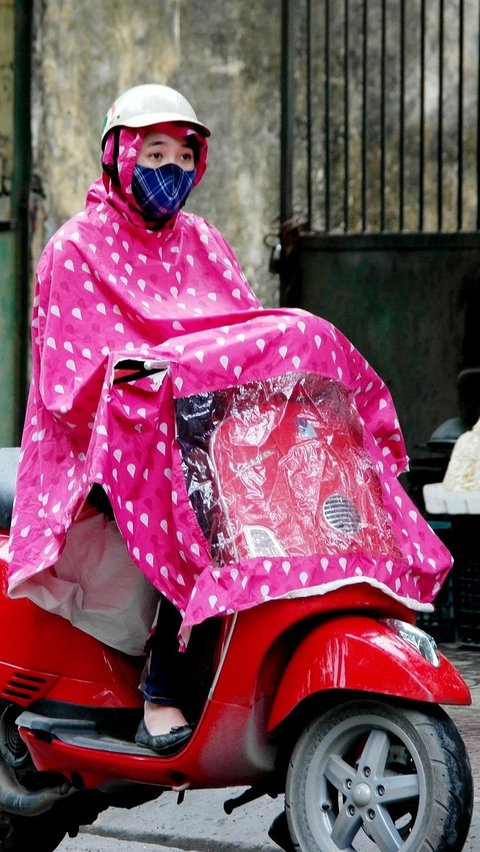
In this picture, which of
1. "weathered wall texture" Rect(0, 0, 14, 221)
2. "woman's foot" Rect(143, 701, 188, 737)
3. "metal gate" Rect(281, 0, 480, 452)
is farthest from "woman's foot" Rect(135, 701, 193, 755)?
"weathered wall texture" Rect(0, 0, 14, 221)

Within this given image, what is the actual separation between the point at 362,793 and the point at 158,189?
5.04 ft

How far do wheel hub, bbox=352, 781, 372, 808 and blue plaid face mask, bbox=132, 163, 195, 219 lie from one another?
4.85 feet

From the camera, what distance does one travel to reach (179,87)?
11453 millimetres

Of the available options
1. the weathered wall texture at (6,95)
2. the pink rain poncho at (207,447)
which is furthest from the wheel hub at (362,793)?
the weathered wall texture at (6,95)

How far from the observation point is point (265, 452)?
141 inches

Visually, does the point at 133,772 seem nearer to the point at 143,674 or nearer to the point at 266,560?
the point at 143,674

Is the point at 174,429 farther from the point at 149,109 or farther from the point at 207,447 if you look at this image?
the point at 149,109

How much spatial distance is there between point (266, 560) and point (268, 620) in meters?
0.13

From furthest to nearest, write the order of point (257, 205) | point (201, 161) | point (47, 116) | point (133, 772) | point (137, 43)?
1. point (257, 205)
2. point (137, 43)
3. point (47, 116)
4. point (201, 161)
5. point (133, 772)

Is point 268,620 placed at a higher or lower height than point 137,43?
lower

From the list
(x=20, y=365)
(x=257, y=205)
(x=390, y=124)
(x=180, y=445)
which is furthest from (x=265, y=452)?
(x=390, y=124)

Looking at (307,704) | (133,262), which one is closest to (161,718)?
(307,704)

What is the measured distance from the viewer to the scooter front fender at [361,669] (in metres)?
3.33

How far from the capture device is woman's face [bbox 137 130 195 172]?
3.99 m
